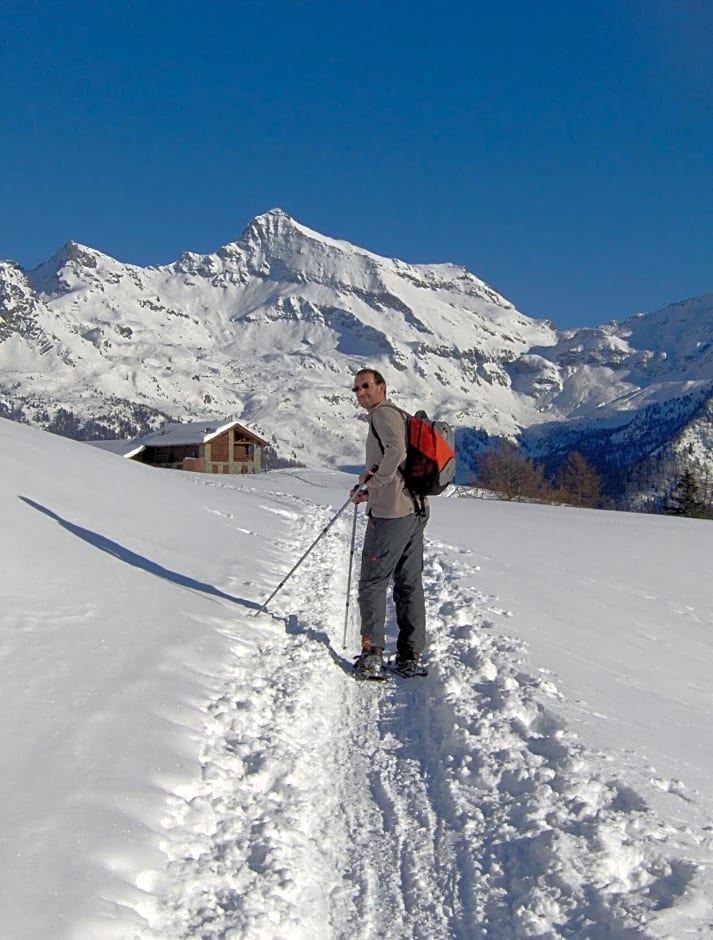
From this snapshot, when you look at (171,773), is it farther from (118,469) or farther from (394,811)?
(118,469)

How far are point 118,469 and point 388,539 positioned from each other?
42.0 ft

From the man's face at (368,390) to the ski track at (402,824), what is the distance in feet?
8.43

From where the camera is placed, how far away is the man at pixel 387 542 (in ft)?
22.7

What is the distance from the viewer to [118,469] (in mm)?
18328

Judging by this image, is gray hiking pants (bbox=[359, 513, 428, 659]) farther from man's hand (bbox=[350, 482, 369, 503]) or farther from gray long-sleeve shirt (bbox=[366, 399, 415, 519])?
man's hand (bbox=[350, 482, 369, 503])

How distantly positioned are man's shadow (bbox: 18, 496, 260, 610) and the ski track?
8.35 ft

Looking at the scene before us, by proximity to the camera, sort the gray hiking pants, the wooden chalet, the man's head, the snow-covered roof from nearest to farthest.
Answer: the gray hiking pants < the man's head < the wooden chalet < the snow-covered roof

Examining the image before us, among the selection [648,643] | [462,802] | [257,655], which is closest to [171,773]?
[462,802]

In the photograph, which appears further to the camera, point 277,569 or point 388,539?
point 277,569

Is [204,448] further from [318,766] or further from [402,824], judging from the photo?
[402,824]

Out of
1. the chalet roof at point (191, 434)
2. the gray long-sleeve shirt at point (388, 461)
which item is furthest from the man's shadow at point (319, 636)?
the chalet roof at point (191, 434)

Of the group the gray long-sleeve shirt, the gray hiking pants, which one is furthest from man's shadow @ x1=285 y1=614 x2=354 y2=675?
the gray long-sleeve shirt

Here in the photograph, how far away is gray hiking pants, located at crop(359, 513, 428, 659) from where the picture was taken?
7062 millimetres

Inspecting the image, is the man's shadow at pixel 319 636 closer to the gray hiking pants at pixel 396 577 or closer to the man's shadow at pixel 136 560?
the gray hiking pants at pixel 396 577
